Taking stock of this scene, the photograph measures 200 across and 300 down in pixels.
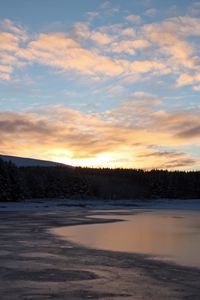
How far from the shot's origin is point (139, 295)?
1165 cm

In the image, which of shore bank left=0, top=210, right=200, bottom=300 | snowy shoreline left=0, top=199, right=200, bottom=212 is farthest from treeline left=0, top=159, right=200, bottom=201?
shore bank left=0, top=210, right=200, bottom=300

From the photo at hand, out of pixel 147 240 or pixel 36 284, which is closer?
pixel 36 284

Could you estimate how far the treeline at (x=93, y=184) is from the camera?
3233 inches

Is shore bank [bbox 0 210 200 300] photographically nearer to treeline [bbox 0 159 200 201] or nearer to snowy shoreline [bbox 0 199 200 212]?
snowy shoreline [bbox 0 199 200 212]

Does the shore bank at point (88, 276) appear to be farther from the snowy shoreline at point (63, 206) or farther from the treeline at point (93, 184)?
the treeline at point (93, 184)

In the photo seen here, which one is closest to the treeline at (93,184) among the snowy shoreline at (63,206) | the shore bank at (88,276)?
the snowy shoreline at (63,206)

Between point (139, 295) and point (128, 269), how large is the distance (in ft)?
13.2

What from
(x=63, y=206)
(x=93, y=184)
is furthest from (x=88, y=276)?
(x=93, y=184)

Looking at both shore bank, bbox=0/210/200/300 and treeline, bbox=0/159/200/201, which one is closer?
shore bank, bbox=0/210/200/300

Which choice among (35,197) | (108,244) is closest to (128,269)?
(108,244)

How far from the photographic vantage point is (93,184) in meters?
126

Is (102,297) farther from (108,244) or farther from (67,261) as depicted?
(108,244)

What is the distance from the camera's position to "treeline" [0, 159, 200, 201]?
82125 mm

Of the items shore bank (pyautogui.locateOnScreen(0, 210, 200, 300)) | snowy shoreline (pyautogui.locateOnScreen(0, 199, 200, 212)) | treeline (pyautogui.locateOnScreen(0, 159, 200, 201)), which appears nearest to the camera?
shore bank (pyautogui.locateOnScreen(0, 210, 200, 300))
